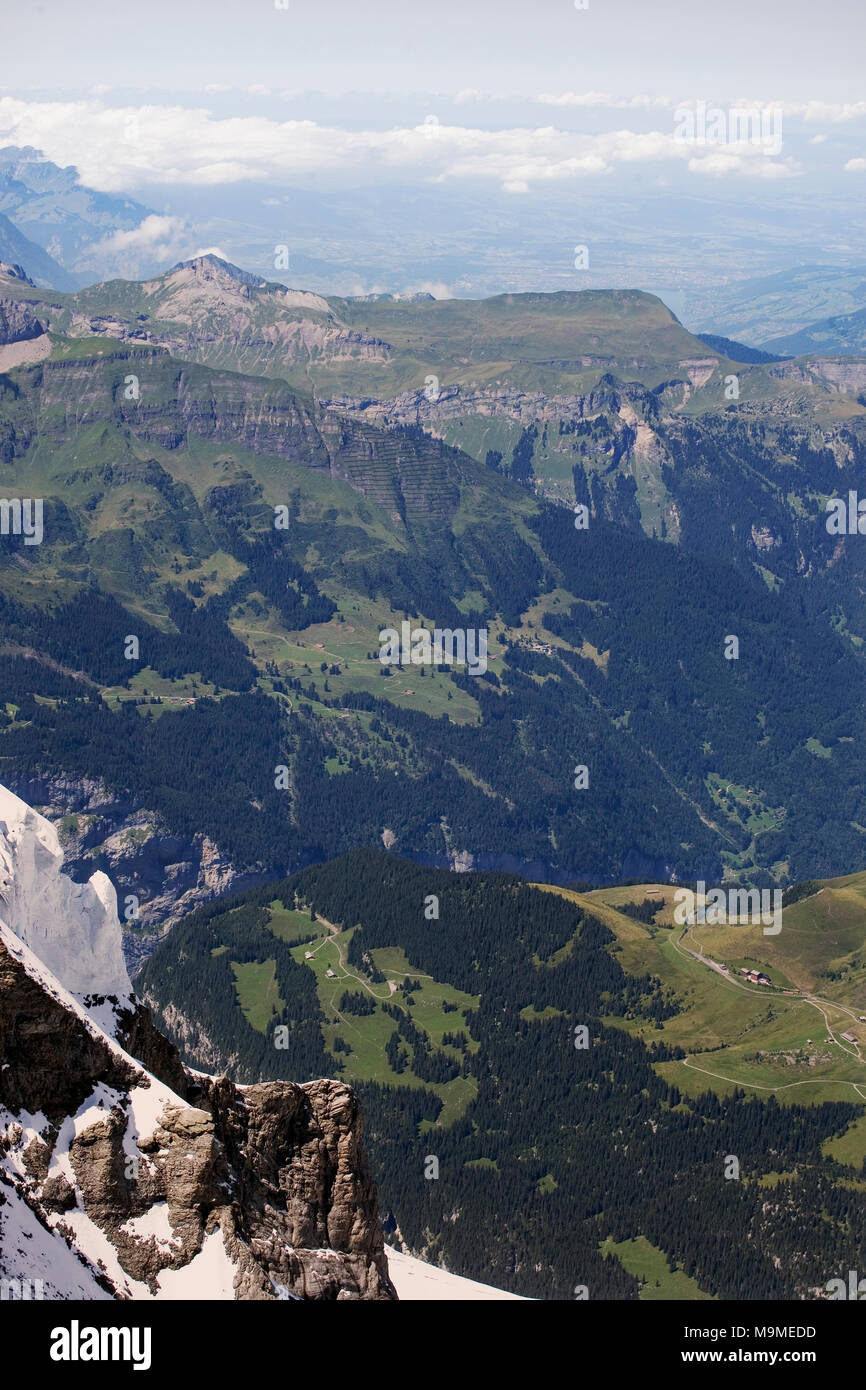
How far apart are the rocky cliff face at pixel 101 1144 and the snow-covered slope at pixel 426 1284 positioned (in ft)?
56.9

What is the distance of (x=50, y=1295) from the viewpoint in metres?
53.3

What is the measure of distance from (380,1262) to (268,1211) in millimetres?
10417

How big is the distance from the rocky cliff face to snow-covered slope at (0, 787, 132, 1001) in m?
0.08

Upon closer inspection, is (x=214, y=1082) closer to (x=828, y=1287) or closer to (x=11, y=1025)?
(x=11, y=1025)

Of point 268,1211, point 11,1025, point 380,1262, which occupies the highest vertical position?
point 11,1025

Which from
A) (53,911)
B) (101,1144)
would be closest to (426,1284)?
(101,1144)

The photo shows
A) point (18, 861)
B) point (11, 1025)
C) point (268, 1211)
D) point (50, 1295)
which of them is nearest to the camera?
point (50, 1295)

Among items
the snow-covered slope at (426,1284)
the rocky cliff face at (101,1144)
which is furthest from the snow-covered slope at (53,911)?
the snow-covered slope at (426,1284)

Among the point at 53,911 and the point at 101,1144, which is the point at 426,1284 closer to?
the point at 101,1144

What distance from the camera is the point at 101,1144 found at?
59.3m

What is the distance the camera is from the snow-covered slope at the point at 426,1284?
86812 mm

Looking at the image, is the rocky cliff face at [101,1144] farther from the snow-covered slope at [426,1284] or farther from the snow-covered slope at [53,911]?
the snow-covered slope at [426,1284]

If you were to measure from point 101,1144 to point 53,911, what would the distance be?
34.6 ft
